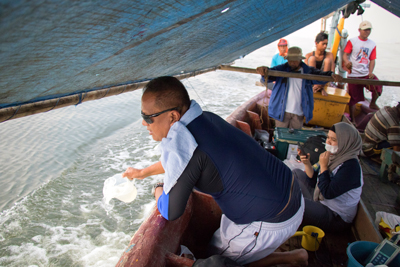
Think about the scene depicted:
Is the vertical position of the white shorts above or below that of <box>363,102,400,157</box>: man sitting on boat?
above

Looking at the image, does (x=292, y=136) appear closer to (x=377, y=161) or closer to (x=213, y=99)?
(x=377, y=161)

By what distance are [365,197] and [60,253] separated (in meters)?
4.73

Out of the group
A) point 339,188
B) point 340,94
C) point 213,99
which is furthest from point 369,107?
point 213,99

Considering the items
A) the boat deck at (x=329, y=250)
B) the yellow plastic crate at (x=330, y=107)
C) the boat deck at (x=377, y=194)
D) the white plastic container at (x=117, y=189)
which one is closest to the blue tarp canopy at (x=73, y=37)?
the white plastic container at (x=117, y=189)

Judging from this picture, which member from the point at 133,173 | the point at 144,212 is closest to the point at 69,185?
the point at 144,212

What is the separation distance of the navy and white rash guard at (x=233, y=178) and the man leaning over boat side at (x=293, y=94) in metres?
2.44

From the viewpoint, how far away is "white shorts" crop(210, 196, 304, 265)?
158 cm

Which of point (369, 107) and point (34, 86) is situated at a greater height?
point (34, 86)

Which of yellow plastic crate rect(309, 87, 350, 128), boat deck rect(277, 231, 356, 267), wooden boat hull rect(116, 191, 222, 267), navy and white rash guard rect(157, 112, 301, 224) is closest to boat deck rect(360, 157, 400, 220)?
boat deck rect(277, 231, 356, 267)

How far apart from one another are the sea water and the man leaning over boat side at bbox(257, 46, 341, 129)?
2813mm

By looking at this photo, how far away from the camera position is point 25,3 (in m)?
0.49

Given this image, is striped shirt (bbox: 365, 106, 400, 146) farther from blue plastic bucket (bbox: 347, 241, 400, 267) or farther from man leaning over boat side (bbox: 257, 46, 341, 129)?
blue plastic bucket (bbox: 347, 241, 400, 267)

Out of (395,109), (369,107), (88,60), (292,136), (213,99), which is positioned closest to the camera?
(88,60)

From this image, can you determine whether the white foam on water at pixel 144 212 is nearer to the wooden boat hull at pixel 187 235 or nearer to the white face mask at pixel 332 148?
the wooden boat hull at pixel 187 235
